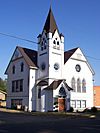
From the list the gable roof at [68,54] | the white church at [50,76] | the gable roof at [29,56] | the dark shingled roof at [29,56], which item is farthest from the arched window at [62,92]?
the dark shingled roof at [29,56]

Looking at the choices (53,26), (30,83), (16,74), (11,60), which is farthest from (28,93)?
(53,26)

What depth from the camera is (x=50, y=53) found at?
A: 4247 centimetres

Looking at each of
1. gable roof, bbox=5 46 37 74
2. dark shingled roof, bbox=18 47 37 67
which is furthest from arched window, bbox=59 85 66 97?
dark shingled roof, bbox=18 47 37 67

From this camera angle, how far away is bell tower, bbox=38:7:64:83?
42.2m

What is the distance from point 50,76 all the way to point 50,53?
3.99 meters

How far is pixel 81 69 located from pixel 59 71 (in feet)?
18.9

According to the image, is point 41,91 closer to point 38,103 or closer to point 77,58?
point 38,103

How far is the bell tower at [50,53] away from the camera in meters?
42.2

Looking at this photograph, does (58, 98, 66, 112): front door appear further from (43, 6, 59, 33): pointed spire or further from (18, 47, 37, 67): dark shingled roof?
(43, 6, 59, 33): pointed spire

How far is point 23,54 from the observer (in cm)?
4503

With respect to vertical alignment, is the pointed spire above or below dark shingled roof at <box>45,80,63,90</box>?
above

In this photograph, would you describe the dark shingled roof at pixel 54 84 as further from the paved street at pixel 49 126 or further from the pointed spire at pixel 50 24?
the paved street at pixel 49 126

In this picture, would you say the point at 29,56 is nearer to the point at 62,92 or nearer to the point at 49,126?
the point at 62,92

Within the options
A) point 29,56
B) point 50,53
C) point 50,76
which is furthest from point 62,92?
point 29,56
